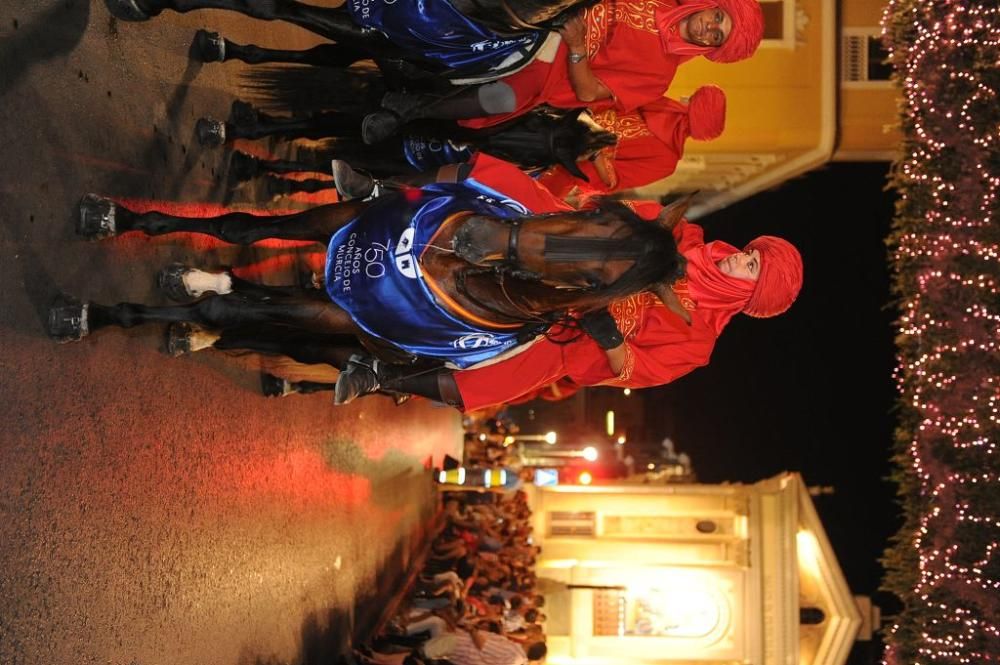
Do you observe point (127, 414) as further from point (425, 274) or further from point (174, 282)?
point (425, 274)

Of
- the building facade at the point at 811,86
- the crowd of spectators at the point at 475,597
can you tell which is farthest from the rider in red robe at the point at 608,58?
the building facade at the point at 811,86

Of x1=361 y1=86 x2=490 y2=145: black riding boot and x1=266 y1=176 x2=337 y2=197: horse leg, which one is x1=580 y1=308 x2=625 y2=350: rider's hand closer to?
x1=361 y1=86 x2=490 y2=145: black riding boot

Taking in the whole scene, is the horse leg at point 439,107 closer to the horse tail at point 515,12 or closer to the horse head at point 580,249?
the horse tail at point 515,12

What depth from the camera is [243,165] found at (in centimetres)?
553

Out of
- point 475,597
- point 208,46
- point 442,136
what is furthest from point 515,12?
point 475,597

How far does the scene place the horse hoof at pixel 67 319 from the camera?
3.74 meters

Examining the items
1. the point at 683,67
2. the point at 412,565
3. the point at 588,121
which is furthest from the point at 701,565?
the point at 588,121

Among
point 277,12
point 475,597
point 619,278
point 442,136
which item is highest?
point 277,12

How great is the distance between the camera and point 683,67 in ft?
41.0

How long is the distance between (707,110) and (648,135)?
408 mm

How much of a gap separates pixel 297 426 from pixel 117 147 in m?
2.66

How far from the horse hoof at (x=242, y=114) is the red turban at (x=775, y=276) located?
9.87ft

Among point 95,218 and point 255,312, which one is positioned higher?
point 95,218

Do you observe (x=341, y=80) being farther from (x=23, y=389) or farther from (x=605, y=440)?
(x=605, y=440)
